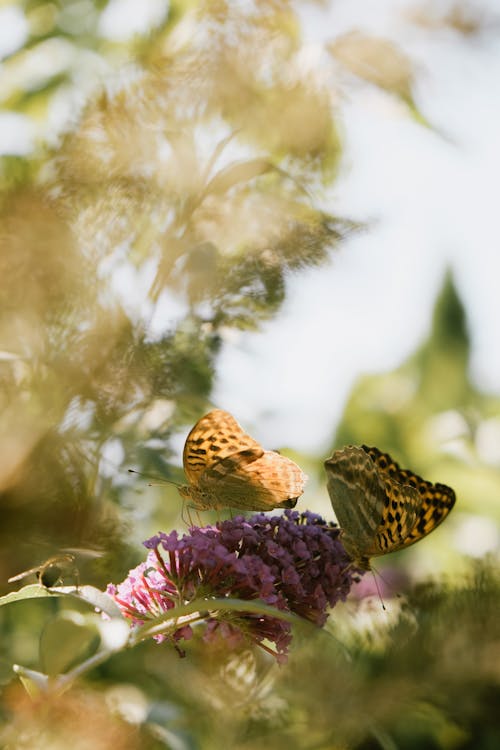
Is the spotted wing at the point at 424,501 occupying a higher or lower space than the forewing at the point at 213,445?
higher

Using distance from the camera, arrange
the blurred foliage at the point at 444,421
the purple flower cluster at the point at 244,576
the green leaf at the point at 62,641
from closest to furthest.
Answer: the green leaf at the point at 62,641 → the purple flower cluster at the point at 244,576 → the blurred foliage at the point at 444,421

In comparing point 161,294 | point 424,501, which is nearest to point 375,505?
point 424,501

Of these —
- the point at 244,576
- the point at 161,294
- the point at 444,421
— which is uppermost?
the point at 161,294

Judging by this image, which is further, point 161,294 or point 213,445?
point 213,445

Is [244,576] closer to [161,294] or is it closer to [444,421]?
[161,294]

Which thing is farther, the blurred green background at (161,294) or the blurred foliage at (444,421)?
the blurred foliage at (444,421)

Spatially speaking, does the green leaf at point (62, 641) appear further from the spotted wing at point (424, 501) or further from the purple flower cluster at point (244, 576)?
the spotted wing at point (424, 501)

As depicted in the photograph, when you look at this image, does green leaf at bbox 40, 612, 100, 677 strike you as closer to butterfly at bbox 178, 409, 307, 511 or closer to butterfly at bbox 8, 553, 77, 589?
butterfly at bbox 8, 553, 77, 589

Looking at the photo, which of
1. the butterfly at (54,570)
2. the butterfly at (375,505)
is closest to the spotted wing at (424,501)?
the butterfly at (375,505)
